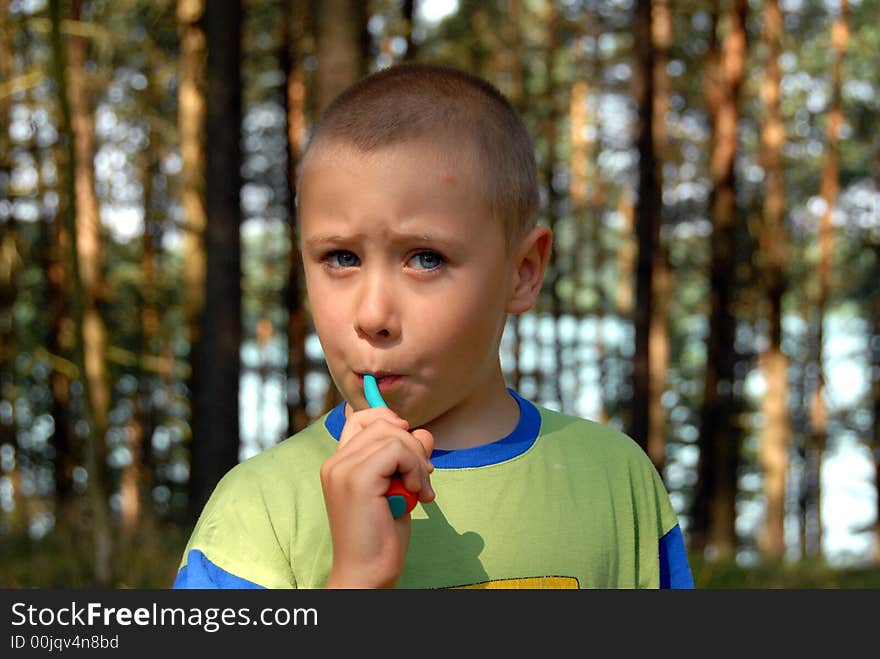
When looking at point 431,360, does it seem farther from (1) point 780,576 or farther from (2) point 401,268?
(1) point 780,576

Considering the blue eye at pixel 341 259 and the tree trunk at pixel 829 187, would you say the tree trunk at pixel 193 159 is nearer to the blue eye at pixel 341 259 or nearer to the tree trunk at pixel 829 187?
the tree trunk at pixel 829 187

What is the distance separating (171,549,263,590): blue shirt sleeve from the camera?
1.56 meters

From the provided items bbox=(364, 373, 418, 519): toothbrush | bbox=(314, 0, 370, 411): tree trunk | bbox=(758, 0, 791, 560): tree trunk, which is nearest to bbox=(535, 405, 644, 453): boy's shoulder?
bbox=(364, 373, 418, 519): toothbrush

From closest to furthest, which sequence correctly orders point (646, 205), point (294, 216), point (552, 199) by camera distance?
point (646, 205), point (294, 216), point (552, 199)

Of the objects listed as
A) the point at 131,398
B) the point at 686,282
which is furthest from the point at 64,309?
the point at 686,282

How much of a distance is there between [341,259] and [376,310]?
0.40 ft

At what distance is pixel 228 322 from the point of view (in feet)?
27.0

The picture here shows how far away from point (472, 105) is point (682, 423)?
22.1m

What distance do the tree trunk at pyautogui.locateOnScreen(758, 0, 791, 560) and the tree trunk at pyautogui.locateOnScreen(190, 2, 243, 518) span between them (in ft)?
24.9

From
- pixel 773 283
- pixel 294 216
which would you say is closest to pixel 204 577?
pixel 294 216

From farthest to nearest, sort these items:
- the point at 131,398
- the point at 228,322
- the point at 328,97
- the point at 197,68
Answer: the point at 131,398 → the point at 197,68 → the point at 228,322 → the point at 328,97

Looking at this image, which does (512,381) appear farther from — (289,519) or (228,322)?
(289,519)

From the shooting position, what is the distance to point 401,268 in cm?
155

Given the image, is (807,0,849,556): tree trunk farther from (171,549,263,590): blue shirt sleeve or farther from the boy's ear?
(171,549,263,590): blue shirt sleeve
